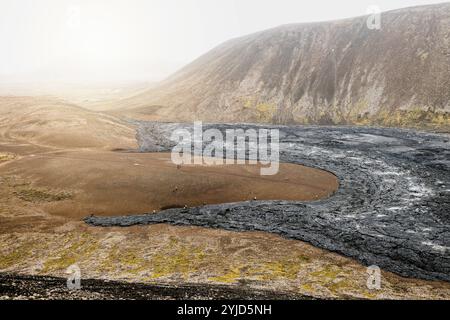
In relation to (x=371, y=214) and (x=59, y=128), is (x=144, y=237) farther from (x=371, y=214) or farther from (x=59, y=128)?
(x=59, y=128)

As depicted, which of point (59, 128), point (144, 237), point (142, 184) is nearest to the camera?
point (144, 237)

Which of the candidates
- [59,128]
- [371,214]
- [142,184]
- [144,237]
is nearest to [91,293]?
[144,237]

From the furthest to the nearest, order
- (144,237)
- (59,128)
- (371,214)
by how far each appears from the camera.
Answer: (59,128) → (371,214) → (144,237)

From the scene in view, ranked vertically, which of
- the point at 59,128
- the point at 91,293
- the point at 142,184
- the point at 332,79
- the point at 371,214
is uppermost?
the point at 332,79

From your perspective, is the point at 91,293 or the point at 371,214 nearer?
the point at 91,293

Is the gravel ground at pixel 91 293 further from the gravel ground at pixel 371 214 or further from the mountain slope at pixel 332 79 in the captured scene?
the mountain slope at pixel 332 79

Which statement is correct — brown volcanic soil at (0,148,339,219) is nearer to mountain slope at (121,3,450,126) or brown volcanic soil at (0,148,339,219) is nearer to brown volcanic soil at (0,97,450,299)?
brown volcanic soil at (0,97,450,299)

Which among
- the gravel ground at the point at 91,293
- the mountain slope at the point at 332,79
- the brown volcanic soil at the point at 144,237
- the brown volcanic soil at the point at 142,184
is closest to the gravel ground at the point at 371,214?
the brown volcanic soil at the point at 144,237
